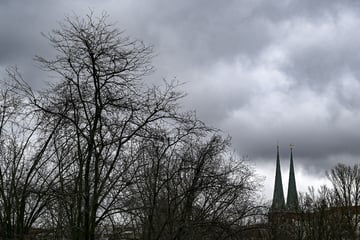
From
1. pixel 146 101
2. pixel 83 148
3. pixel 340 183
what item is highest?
pixel 340 183

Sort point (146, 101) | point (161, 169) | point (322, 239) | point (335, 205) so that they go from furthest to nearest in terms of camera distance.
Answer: point (335, 205) → point (322, 239) → point (161, 169) → point (146, 101)

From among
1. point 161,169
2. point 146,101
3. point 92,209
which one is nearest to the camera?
point 92,209

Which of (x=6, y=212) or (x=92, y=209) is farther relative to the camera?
(x=6, y=212)

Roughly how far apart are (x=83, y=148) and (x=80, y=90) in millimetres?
1527

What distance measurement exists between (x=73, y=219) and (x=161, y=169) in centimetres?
453

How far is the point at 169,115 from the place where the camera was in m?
14.2

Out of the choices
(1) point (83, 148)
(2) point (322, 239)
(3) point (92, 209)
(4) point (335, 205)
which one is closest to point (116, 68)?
(1) point (83, 148)

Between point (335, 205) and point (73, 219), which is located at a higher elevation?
point (335, 205)

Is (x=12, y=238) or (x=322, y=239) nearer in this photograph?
(x=12, y=238)

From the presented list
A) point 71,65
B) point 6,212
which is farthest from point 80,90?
point 6,212

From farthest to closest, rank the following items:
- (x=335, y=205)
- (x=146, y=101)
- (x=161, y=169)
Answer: (x=335, y=205)
(x=161, y=169)
(x=146, y=101)

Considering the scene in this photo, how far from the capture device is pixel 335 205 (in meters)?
55.7

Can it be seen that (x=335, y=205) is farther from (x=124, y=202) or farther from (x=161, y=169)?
(x=124, y=202)

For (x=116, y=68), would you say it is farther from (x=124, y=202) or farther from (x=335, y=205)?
(x=335, y=205)
